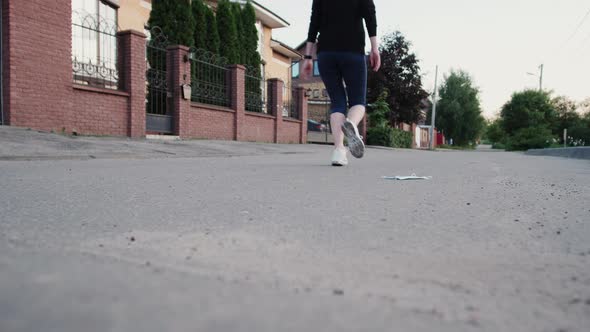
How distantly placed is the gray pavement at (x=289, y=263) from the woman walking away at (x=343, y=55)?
277cm

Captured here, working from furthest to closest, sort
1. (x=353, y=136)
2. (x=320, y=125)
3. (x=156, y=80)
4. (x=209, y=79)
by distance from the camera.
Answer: (x=320, y=125)
(x=209, y=79)
(x=156, y=80)
(x=353, y=136)

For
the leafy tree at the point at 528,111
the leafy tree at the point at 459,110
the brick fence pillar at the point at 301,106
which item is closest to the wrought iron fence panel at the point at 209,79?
the brick fence pillar at the point at 301,106

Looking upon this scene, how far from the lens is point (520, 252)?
4.10 feet

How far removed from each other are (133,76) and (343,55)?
6034 mm

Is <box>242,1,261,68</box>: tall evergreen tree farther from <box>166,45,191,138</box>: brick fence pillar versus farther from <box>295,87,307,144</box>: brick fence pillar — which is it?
<box>166,45,191,138</box>: brick fence pillar

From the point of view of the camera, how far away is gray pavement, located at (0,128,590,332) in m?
0.74

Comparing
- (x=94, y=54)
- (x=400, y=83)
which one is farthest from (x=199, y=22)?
(x=400, y=83)

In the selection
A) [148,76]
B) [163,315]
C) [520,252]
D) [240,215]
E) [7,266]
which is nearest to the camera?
[163,315]

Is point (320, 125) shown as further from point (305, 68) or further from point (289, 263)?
point (289, 263)

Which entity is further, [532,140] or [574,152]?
[532,140]

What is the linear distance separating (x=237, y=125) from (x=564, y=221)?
1219 cm

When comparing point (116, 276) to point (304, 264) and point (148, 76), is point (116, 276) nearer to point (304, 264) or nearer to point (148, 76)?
point (304, 264)

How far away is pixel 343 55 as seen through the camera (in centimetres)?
502

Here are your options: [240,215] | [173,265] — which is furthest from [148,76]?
[173,265]
